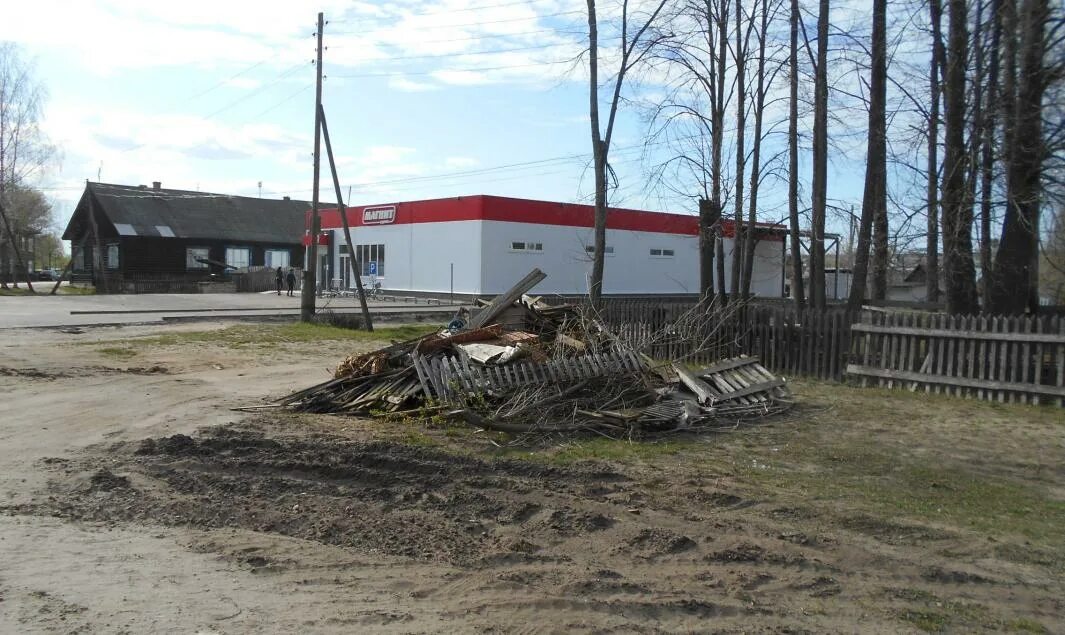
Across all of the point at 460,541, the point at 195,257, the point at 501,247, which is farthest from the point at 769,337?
the point at 195,257

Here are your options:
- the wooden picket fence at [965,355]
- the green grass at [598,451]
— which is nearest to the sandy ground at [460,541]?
the green grass at [598,451]

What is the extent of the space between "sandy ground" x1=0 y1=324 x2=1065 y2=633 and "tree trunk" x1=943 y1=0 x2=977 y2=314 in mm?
6527

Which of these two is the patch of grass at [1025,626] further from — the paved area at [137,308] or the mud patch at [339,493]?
the paved area at [137,308]

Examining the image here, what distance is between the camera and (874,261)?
21.1 metres

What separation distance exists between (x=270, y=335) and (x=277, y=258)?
40453mm

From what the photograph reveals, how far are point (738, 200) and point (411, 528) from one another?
17589 mm

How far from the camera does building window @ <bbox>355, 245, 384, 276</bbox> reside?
4516cm

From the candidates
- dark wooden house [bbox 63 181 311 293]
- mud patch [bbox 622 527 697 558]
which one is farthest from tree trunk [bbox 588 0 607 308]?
dark wooden house [bbox 63 181 311 293]

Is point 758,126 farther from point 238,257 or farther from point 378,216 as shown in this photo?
point 238,257

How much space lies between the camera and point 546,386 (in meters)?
10.1

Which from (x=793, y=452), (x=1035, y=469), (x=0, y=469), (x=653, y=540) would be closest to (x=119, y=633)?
(x=653, y=540)

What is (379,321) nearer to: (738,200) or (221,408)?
(738,200)

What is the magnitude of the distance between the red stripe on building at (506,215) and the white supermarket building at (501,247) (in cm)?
5

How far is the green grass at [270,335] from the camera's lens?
18859mm
